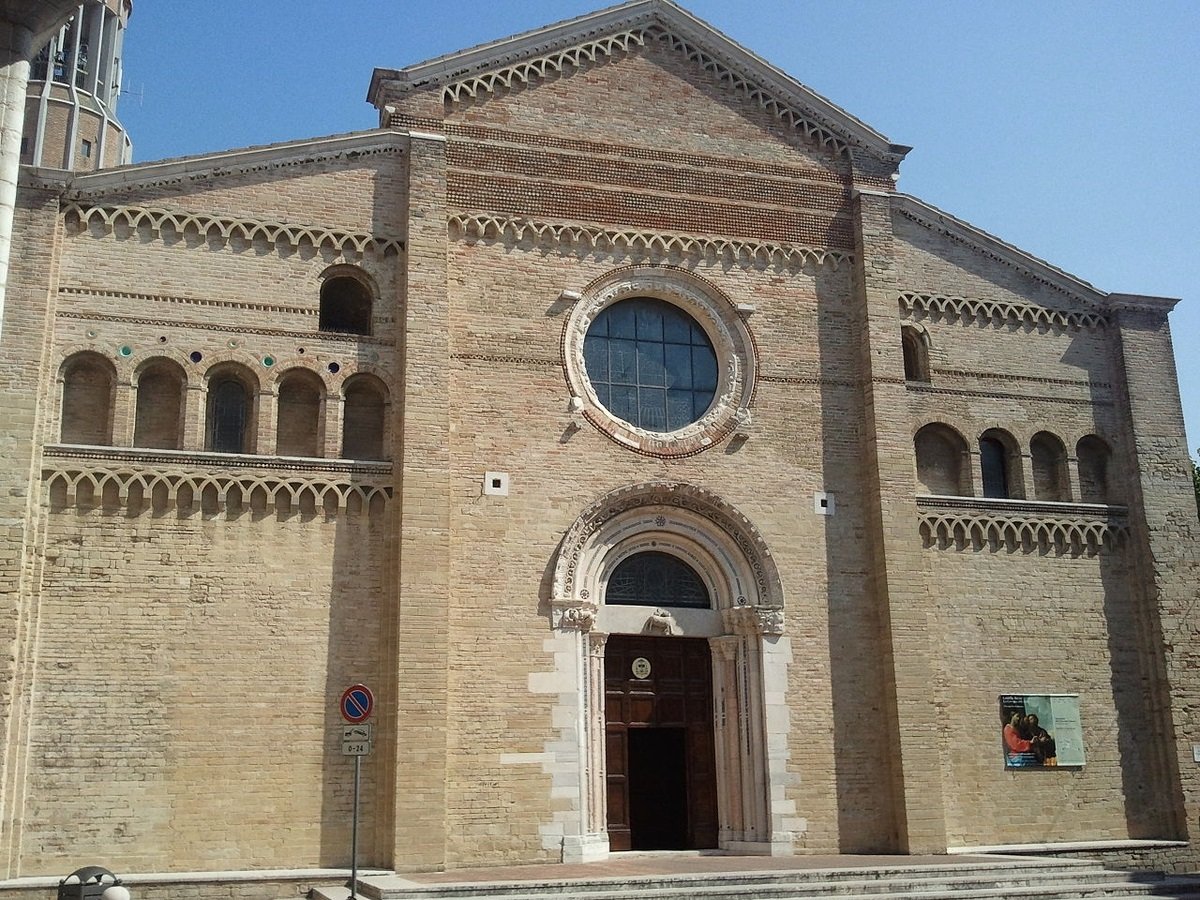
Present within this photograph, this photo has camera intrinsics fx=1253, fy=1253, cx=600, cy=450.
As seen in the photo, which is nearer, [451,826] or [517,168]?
[451,826]

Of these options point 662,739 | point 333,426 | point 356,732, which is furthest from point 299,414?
point 662,739

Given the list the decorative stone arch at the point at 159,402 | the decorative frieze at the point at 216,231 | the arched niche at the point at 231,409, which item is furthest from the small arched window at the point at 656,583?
the decorative stone arch at the point at 159,402

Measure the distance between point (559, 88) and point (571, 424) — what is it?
5.17m

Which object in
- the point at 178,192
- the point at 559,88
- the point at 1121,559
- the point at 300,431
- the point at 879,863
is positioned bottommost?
the point at 879,863

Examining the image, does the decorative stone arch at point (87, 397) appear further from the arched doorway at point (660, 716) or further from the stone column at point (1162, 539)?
the stone column at point (1162, 539)

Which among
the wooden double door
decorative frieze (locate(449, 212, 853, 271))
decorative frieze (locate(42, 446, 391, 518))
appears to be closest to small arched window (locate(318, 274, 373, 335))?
decorative frieze (locate(449, 212, 853, 271))

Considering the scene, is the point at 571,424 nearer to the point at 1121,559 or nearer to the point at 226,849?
the point at 226,849

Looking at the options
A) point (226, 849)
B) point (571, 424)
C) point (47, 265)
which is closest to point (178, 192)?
point (47, 265)

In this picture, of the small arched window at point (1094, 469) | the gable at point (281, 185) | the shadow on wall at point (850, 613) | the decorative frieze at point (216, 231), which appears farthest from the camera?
the small arched window at point (1094, 469)

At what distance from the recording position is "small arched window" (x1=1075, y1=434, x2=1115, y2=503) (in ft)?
64.3

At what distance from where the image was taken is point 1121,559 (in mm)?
19297

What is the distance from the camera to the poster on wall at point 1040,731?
17859 mm

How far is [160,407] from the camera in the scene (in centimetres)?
1578

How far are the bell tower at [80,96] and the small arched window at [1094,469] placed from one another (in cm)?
3086
